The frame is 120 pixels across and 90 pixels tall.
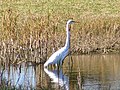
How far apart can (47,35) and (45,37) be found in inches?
103

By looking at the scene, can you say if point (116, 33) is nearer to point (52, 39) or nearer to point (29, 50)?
point (52, 39)

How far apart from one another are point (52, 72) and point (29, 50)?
87 centimetres

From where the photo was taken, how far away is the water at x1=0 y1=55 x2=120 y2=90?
10.2 meters

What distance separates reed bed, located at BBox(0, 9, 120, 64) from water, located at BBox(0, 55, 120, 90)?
35cm

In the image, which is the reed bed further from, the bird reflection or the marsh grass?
the bird reflection

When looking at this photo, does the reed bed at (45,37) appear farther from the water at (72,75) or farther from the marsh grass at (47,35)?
the water at (72,75)

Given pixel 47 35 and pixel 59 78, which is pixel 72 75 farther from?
pixel 47 35

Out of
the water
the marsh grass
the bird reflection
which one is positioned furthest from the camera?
the marsh grass

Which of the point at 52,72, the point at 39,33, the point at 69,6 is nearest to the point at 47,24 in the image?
the point at 39,33

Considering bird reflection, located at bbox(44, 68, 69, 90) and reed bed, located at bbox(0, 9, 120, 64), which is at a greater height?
reed bed, located at bbox(0, 9, 120, 64)

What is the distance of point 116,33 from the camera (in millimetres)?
17250

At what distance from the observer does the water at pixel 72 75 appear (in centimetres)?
1018

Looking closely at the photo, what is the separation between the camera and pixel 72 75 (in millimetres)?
12344

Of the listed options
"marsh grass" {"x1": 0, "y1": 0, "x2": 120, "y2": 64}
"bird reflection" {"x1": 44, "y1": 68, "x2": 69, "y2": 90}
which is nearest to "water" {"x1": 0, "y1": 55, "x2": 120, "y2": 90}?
"bird reflection" {"x1": 44, "y1": 68, "x2": 69, "y2": 90}
